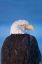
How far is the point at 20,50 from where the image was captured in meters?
120

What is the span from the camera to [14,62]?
120 m

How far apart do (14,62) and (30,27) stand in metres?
0.56

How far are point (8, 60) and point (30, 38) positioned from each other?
1.45ft

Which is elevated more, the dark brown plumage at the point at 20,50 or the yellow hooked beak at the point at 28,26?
the yellow hooked beak at the point at 28,26

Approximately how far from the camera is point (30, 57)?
392 feet

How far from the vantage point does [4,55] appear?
392 ft

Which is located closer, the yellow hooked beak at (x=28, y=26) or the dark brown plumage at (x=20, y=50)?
the dark brown plumage at (x=20, y=50)

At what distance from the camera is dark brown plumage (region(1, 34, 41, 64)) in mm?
119562

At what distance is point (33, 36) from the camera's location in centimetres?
11975

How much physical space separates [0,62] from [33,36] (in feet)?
1.89

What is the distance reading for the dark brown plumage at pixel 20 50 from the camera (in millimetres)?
119562

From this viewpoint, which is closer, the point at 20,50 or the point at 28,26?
the point at 20,50

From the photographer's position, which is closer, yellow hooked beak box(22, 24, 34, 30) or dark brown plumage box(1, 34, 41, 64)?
dark brown plumage box(1, 34, 41, 64)

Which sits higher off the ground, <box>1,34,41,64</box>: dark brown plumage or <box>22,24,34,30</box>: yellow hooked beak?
<box>22,24,34,30</box>: yellow hooked beak
